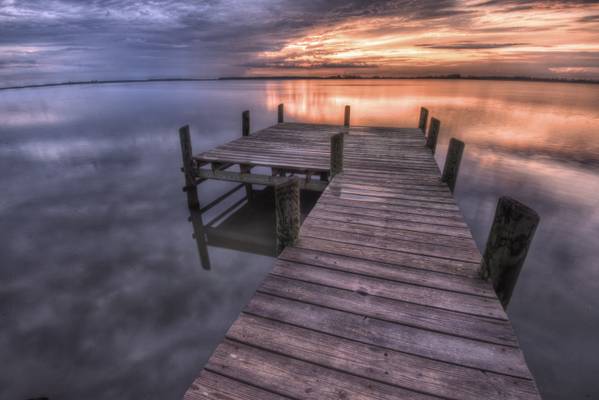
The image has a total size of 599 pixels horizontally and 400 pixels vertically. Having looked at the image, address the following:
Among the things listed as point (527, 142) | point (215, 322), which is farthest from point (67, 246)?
point (527, 142)

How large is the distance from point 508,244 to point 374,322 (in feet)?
5.36

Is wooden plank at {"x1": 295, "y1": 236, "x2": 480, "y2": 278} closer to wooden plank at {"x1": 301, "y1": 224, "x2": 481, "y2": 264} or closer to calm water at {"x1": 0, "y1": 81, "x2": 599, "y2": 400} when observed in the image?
wooden plank at {"x1": 301, "y1": 224, "x2": 481, "y2": 264}

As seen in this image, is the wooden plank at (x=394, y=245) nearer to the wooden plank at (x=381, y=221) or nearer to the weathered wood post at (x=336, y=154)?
the wooden plank at (x=381, y=221)

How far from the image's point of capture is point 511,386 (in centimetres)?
206

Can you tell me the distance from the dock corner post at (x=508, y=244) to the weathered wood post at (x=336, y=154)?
3.91m

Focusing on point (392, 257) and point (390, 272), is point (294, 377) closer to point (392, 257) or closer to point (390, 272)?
point (390, 272)

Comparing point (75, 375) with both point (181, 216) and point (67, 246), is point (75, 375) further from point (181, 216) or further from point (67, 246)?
point (181, 216)

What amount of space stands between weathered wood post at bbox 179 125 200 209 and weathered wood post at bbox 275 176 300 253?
20.2 feet

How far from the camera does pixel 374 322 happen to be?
8.63 feet

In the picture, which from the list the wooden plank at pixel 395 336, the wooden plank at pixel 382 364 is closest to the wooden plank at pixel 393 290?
the wooden plank at pixel 395 336

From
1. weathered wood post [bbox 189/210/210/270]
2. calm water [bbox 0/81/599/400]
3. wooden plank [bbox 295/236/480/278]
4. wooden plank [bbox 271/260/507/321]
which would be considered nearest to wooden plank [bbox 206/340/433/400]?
wooden plank [bbox 271/260/507/321]

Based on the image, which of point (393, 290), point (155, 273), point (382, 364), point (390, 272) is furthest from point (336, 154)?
point (155, 273)

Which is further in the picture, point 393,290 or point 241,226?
point 241,226

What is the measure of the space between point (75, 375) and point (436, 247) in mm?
5794
